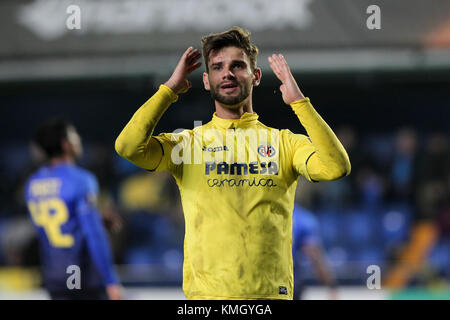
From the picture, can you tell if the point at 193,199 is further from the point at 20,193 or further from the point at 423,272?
the point at 20,193

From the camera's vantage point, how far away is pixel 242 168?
2979 mm

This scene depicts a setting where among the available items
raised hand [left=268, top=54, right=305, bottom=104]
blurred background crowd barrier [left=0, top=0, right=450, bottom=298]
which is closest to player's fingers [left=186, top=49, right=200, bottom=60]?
raised hand [left=268, top=54, right=305, bottom=104]

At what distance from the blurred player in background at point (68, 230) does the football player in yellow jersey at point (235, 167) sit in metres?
2.52

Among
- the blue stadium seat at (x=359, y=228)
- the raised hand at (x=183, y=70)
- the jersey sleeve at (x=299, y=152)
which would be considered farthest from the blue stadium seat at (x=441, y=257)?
the raised hand at (x=183, y=70)

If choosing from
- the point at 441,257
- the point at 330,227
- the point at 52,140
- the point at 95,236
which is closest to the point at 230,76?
the point at 95,236

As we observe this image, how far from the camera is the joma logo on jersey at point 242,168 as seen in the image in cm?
296

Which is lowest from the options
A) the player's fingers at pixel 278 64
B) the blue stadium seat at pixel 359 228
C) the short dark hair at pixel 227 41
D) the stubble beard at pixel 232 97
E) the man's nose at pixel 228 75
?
the blue stadium seat at pixel 359 228

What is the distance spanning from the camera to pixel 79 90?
41.0ft

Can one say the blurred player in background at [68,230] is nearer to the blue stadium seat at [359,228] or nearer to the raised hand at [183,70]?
the raised hand at [183,70]

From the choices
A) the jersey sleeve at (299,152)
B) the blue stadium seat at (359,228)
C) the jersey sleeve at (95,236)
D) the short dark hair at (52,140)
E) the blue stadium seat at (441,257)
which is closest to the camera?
the jersey sleeve at (299,152)

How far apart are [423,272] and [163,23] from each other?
5.80 meters

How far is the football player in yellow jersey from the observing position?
285 cm

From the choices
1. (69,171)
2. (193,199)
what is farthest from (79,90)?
(193,199)

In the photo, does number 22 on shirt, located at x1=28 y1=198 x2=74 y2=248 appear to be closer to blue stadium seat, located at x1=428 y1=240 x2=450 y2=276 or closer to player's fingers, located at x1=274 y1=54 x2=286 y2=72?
player's fingers, located at x1=274 y1=54 x2=286 y2=72
